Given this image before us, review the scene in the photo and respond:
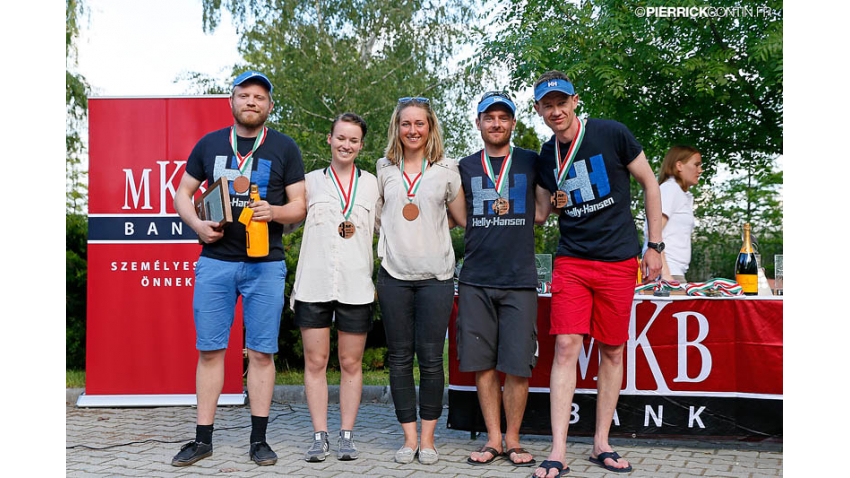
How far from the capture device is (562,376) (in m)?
4.29

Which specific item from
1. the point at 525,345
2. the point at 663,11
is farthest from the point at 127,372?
the point at 663,11

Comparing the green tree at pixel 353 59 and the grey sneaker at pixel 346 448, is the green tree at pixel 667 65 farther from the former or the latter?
the green tree at pixel 353 59

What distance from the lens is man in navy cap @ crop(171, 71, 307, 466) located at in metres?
4.41

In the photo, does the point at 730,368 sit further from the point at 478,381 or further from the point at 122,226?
the point at 122,226

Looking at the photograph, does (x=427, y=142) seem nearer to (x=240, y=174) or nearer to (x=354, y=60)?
(x=240, y=174)

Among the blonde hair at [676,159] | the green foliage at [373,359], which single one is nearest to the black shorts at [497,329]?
the blonde hair at [676,159]

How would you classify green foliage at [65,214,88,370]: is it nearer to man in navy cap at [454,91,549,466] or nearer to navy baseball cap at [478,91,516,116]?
man in navy cap at [454,91,549,466]

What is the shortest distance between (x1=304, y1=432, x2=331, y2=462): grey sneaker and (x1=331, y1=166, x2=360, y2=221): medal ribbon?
49.8 inches

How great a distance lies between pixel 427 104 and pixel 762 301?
227 centimetres

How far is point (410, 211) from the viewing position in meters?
4.40

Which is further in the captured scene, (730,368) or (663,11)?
(663,11)

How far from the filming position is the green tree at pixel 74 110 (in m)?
20.6

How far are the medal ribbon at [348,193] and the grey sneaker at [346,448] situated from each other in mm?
1243

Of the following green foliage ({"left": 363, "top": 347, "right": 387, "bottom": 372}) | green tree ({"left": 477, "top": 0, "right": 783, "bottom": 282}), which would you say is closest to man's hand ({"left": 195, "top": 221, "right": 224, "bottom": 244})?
green foliage ({"left": 363, "top": 347, "right": 387, "bottom": 372})
